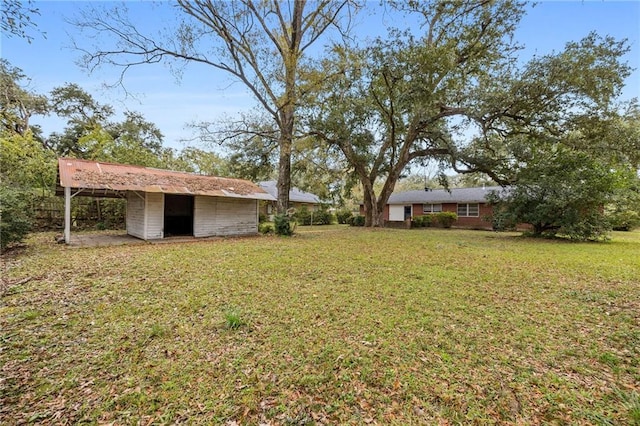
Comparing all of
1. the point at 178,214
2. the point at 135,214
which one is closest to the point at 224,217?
the point at 178,214

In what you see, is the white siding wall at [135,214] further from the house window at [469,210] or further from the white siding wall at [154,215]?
the house window at [469,210]

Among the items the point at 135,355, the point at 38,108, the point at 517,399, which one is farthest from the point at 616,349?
the point at 38,108

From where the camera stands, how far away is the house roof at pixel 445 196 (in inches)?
860

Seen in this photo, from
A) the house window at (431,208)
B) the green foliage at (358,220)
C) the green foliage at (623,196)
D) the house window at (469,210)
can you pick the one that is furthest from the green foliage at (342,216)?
the green foliage at (623,196)

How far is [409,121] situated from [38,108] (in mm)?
28740

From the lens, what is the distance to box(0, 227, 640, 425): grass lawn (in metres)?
2.26

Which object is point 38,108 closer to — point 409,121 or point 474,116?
point 409,121

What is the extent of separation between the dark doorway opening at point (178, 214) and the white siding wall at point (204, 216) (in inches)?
72.2

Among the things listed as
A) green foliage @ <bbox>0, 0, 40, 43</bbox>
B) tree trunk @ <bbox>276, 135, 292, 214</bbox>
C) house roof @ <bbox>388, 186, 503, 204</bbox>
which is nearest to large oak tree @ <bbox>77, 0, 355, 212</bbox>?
tree trunk @ <bbox>276, 135, 292, 214</bbox>

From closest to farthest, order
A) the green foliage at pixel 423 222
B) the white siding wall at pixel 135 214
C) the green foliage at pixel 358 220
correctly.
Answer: the white siding wall at pixel 135 214 < the green foliage at pixel 423 222 < the green foliage at pixel 358 220

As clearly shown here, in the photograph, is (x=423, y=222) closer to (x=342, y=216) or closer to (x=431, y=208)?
(x=431, y=208)

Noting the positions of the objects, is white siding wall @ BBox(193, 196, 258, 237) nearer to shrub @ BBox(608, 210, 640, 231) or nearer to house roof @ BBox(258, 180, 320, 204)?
house roof @ BBox(258, 180, 320, 204)

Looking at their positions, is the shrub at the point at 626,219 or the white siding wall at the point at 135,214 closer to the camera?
the white siding wall at the point at 135,214

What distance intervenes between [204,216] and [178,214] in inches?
112
